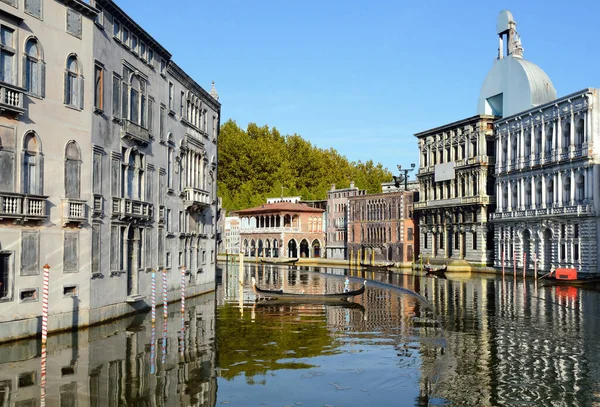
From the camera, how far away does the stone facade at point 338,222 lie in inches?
4331

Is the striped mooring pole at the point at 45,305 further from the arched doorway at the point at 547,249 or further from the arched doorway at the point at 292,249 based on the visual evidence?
the arched doorway at the point at 292,249

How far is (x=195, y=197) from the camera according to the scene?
42.2 m

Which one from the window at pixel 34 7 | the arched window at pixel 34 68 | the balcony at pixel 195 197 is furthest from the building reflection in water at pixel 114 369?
the balcony at pixel 195 197

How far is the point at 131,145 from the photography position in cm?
3231

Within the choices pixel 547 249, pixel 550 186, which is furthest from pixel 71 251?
pixel 547 249

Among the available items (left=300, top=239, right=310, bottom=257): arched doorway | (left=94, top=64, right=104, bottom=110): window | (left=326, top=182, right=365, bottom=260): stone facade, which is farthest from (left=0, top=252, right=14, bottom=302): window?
(left=300, top=239, right=310, bottom=257): arched doorway

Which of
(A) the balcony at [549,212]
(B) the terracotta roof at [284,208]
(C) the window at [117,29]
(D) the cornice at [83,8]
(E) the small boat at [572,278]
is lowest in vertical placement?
(E) the small boat at [572,278]

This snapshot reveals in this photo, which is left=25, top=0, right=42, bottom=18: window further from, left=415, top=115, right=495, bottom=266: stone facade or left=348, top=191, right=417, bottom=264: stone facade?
left=348, top=191, right=417, bottom=264: stone facade

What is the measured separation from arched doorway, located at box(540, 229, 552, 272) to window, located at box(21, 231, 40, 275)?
180 ft

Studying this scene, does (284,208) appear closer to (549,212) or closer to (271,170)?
(271,170)

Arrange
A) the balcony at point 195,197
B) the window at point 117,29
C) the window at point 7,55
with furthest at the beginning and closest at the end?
1. the balcony at point 195,197
2. the window at point 117,29
3. the window at point 7,55

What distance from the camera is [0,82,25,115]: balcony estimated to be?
22.8 meters

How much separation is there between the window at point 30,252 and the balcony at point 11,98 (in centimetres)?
409

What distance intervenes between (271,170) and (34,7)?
11044 cm
